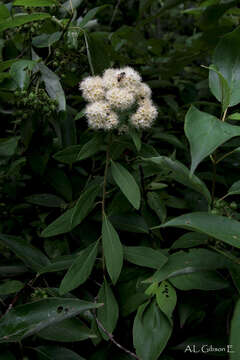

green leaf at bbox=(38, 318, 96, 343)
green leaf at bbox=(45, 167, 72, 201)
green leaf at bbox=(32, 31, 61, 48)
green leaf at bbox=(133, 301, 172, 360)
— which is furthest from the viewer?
green leaf at bbox=(45, 167, 72, 201)

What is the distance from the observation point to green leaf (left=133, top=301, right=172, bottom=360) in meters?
0.99

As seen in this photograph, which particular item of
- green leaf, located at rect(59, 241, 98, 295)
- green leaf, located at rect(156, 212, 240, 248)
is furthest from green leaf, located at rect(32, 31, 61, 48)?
green leaf, located at rect(156, 212, 240, 248)

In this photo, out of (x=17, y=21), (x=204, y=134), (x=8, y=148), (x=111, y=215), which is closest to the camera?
(x=204, y=134)

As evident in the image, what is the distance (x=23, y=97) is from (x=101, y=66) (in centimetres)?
33

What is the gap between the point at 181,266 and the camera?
105 centimetres

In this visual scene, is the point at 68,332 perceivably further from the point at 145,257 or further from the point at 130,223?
the point at 130,223

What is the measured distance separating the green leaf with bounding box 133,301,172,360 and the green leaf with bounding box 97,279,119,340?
106 millimetres

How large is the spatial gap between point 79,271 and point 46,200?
566 millimetres

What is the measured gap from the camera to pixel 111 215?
139cm

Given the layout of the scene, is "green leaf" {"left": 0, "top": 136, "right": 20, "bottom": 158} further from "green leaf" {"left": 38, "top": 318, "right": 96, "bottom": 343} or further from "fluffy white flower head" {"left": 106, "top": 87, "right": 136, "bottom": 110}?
"green leaf" {"left": 38, "top": 318, "right": 96, "bottom": 343}

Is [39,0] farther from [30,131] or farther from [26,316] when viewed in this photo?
[26,316]

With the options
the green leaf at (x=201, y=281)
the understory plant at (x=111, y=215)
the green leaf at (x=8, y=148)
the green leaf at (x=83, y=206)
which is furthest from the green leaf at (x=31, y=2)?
the green leaf at (x=201, y=281)

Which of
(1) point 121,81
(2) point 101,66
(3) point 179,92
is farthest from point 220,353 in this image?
(3) point 179,92

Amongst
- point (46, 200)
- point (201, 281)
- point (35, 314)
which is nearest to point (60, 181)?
point (46, 200)
